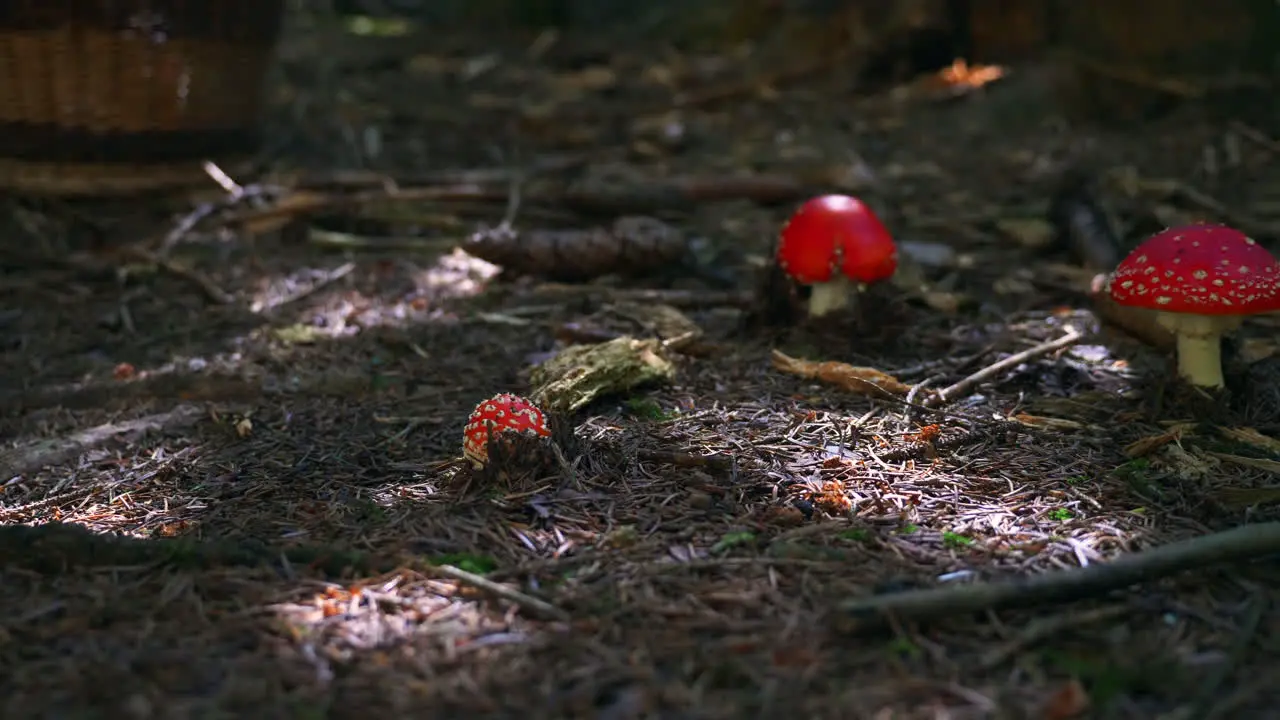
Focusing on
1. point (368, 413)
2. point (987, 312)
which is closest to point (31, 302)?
point (368, 413)

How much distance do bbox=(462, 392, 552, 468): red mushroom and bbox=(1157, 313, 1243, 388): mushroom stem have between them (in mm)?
1867

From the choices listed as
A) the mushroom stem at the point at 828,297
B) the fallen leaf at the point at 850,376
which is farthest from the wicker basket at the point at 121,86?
the fallen leaf at the point at 850,376

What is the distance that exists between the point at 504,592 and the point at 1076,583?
3.79 feet

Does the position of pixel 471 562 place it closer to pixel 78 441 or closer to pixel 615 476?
pixel 615 476

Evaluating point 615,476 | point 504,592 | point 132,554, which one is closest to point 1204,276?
point 615,476

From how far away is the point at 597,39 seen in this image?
981cm

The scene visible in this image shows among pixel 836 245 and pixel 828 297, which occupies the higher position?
pixel 836 245

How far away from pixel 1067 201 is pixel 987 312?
123 centimetres

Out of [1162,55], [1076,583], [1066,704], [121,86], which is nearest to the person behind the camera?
[1066,704]

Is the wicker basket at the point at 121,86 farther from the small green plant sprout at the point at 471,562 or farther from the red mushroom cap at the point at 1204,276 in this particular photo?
the red mushroom cap at the point at 1204,276

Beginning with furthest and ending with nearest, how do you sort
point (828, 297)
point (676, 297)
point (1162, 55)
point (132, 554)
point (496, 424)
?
point (1162, 55) → point (676, 297) → point (828, 297) → point (496, 424) → point (132, 554)

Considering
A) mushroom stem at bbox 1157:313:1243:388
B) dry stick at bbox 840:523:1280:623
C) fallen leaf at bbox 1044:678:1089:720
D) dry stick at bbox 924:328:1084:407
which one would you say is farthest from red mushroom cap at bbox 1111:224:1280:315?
fallen leaf at bbox 1044:678:1089:720

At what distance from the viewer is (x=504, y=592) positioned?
2.18 metres

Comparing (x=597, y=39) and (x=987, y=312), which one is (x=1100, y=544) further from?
(x=597, y=39)
